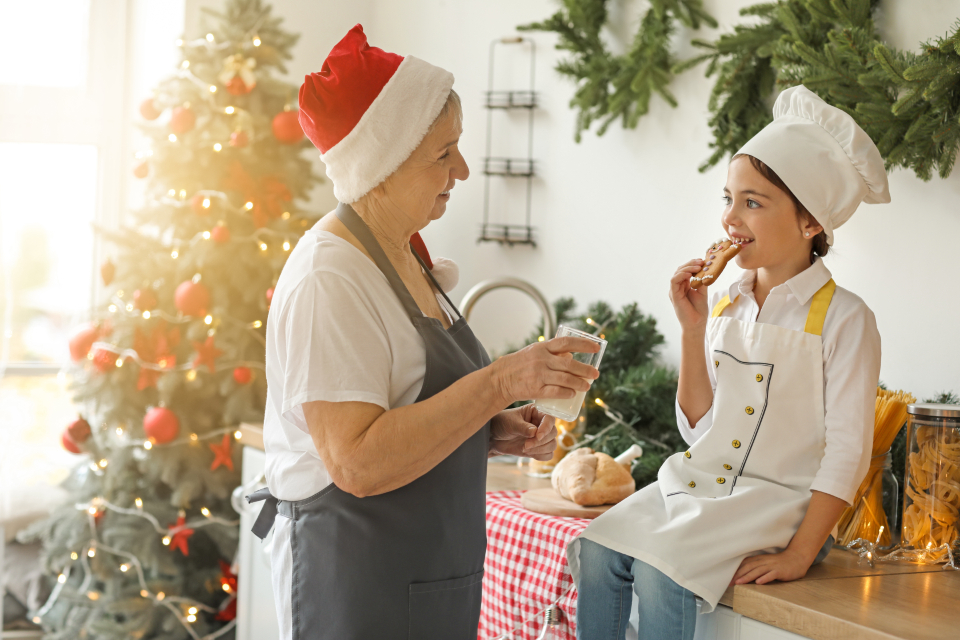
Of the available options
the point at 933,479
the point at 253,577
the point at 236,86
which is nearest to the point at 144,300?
the point at 236,86

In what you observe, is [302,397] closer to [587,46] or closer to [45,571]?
[587,46]

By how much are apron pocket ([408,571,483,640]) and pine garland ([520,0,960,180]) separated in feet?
3.52

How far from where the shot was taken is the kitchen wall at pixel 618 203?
5.54ft

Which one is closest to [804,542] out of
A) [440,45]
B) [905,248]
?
[905,248]

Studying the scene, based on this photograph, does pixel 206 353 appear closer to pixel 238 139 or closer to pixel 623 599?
pixel 238 139

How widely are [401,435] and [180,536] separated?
2056mm

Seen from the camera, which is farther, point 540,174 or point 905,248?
point 540,174

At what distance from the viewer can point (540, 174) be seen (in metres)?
2.73

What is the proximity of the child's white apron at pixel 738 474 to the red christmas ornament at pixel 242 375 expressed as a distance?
5.43 feet

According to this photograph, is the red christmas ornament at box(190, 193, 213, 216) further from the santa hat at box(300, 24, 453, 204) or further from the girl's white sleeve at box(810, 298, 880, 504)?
the girl's white sleeve at box(810, 298, 880, 504)

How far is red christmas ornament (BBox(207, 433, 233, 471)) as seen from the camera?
110 inches

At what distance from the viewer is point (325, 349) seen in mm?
1000

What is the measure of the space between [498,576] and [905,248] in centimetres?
102

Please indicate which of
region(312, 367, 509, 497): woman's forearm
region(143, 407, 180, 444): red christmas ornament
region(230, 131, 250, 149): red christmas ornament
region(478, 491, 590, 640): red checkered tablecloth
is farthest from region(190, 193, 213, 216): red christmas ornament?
region(312, 367, 509, 497): woman's forearm
